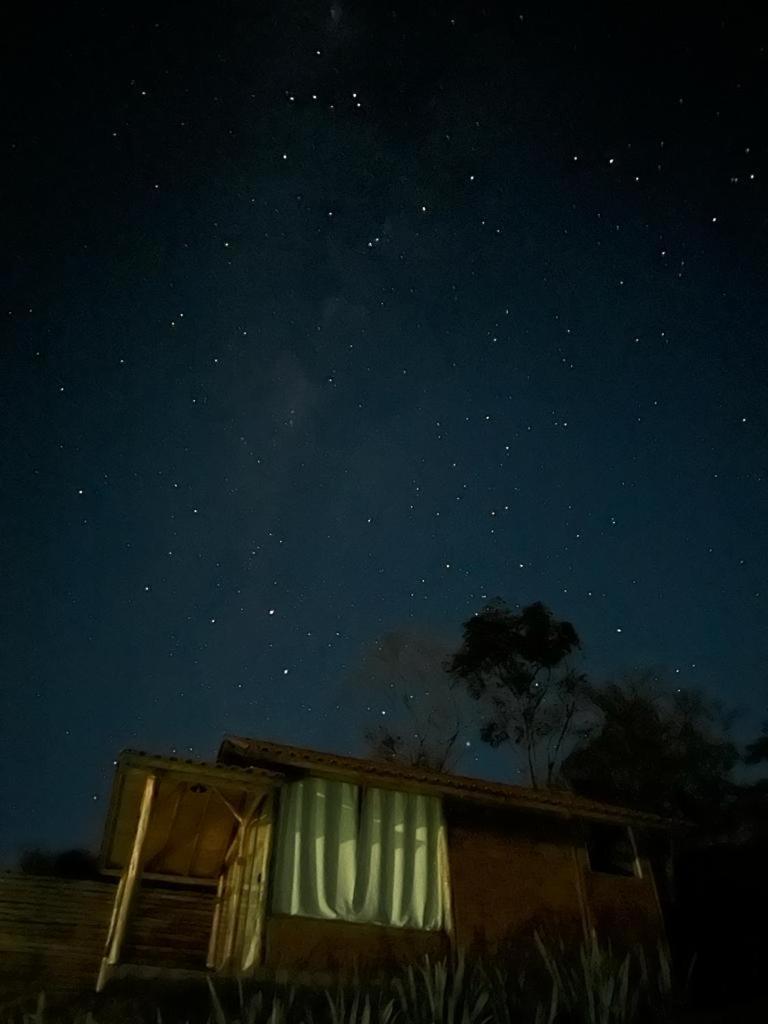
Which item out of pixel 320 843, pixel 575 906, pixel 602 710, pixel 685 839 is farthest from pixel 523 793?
pixel 602 710

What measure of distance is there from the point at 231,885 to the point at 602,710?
16.0 metres

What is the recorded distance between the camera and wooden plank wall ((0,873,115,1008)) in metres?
11.4

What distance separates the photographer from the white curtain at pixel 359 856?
410 inches

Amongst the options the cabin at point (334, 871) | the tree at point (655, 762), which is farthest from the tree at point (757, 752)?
the cabin at point (334, 871)

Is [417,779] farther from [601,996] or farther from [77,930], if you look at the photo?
[77,930]

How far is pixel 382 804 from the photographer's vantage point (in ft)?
37.5

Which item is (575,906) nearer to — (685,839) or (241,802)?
(241,802)

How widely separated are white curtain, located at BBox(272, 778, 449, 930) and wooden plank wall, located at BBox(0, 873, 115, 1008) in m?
3.53

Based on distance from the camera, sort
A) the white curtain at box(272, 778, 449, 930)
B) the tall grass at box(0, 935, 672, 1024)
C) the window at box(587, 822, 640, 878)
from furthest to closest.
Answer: the window at box(587, 822, 640, 878) → the white curtain at box(272, 778, 449, 930) → the tall grass at box(0, 935, 672, 1024)

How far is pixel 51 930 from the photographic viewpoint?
12695mm

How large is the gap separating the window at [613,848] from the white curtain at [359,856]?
2989 mm

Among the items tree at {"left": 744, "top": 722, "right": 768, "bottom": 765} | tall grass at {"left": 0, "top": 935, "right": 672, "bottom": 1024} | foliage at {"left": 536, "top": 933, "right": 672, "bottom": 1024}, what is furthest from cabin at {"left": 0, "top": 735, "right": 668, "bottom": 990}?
tree at {"left": 744, "top": 722, "right": 768, "bottom": 765}

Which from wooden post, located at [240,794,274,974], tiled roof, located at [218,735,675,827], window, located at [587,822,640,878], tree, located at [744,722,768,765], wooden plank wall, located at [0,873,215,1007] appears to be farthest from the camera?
tree, located at [744,722,768,765]

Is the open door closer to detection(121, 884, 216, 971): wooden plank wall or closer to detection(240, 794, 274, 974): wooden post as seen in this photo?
detection(240, 794, 274, 974): wooden post
